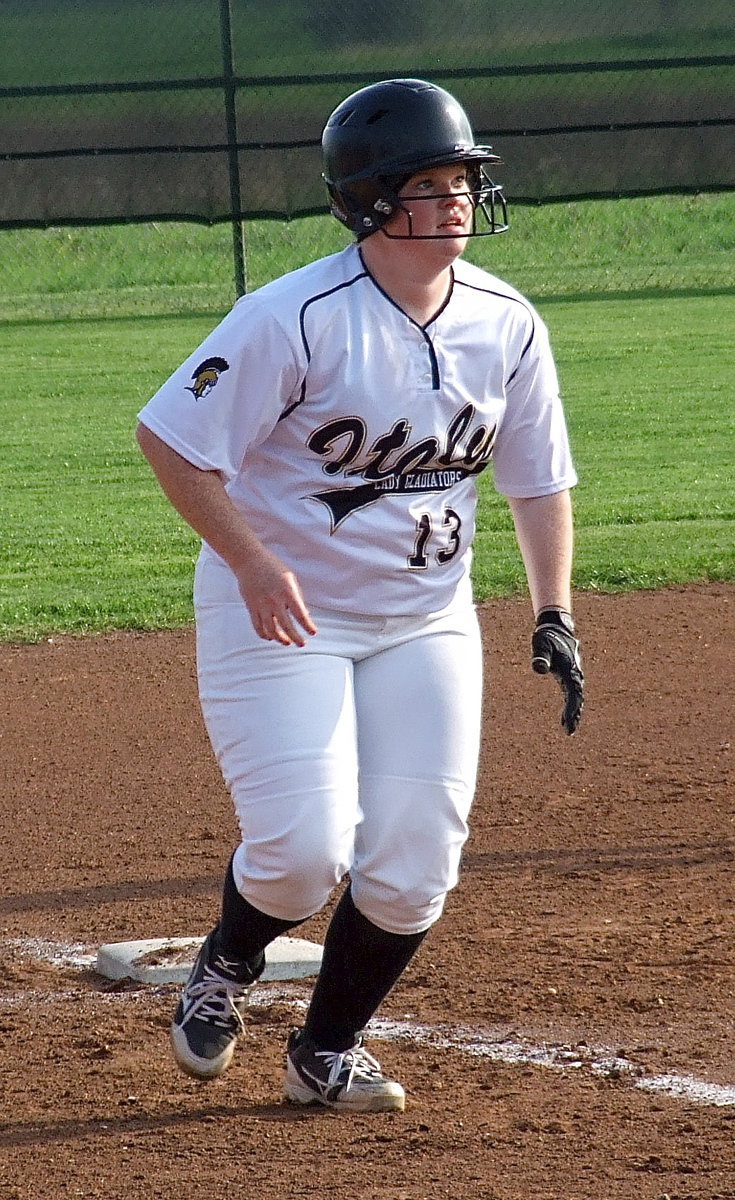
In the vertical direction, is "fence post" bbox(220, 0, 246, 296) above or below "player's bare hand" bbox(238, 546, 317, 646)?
above

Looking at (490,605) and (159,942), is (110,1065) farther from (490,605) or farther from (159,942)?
(490,605)

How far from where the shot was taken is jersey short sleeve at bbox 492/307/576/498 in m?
3.03

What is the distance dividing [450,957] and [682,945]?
52 cm

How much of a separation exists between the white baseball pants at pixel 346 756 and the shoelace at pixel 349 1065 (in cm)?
26

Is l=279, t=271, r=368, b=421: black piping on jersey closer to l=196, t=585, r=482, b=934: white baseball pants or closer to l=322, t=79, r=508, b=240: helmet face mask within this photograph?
l=322, t=79, r=508, b=240: helmet face mask

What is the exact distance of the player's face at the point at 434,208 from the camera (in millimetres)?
2795

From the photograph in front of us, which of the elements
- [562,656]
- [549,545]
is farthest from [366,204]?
[562,656]

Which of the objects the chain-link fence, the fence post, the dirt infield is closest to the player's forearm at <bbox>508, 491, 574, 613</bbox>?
the dirt infield

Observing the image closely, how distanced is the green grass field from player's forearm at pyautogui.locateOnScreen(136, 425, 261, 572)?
4.19 metres

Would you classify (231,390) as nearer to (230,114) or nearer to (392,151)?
(392,151)

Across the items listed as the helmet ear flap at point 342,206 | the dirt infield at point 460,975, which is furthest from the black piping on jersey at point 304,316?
the dirt infield at point 460,975

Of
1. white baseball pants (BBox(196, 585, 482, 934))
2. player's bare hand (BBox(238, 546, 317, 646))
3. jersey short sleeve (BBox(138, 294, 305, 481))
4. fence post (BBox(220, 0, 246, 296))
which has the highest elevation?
fence post (BBox(220, 0, 246, 296))

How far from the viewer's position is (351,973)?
9.72 ft

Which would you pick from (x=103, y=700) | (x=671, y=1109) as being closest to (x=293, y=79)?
(x=103, y=700)
